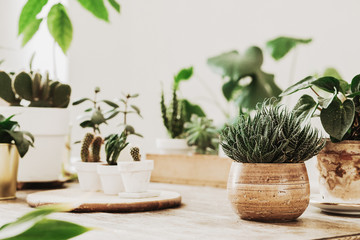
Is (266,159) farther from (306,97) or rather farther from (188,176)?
(188,176)

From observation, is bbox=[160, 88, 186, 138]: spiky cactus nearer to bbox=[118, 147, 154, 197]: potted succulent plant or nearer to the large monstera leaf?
the large monstera leaf

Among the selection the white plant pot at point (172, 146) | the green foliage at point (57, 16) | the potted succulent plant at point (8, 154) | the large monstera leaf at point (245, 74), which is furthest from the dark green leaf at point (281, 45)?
the green foliage at point (57, 16)

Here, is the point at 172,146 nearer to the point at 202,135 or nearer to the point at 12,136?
the point at 202,135

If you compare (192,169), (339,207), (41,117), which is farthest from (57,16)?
(192,169)

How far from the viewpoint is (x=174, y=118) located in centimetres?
182

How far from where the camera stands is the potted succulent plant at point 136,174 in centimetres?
101

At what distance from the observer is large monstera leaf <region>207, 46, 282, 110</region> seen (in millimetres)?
2051

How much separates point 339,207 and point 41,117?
0.81 metres

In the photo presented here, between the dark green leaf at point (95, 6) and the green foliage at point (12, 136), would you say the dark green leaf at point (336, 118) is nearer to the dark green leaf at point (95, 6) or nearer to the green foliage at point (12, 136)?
the dark green leaf at point (95, 6)

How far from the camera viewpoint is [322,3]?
2.38 m

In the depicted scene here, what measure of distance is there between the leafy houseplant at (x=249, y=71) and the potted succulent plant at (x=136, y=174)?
1.00 metres

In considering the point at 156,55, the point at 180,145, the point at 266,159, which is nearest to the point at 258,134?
the point at 266,159

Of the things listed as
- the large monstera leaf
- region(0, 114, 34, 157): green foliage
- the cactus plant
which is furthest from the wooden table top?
the large monstera leaf

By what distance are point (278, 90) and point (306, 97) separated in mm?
1244
